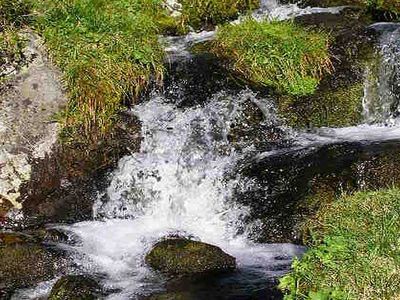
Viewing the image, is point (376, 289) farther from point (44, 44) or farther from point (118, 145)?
point (44, 44)

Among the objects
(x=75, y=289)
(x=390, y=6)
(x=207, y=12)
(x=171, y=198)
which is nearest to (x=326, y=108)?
(x=171, y=198)

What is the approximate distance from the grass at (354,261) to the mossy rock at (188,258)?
1852 millimetres

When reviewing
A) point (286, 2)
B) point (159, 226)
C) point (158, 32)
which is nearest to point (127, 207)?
point (159, 226)

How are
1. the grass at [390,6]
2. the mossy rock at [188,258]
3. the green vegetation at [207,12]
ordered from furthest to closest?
the green vegetation at [207,12]
the grass at [390,6]
the mossy rock at [188,258]

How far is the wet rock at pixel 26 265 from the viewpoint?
6.91 metres

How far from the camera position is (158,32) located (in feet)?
38.7

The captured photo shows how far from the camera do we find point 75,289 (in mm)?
6316

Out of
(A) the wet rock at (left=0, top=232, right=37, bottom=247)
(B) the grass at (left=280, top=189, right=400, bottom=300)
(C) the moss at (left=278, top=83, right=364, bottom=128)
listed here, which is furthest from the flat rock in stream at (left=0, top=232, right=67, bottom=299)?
(C) the moss at (left=278, top=83, right=364, bottom=128)

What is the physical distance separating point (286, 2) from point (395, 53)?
369cm

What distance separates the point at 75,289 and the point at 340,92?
5.61m

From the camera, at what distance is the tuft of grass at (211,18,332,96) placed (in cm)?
994

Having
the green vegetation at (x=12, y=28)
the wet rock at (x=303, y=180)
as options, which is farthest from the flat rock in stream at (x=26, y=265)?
the green vegetation at (x=12, y=28)

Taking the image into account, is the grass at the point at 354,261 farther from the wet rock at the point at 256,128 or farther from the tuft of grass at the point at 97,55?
the tuft of grass at the point at 97,55

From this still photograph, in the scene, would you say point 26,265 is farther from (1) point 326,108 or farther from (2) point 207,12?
(2) point 207,12
